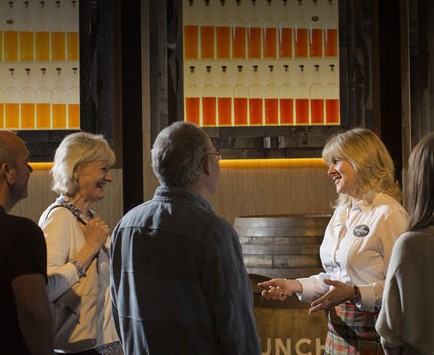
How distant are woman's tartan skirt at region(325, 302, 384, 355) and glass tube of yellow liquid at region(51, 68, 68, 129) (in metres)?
2.67

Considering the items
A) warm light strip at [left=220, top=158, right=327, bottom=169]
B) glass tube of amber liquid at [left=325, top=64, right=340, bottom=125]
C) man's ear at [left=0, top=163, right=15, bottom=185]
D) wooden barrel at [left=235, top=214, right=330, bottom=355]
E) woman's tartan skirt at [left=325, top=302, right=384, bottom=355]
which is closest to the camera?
man's ear at [left=0, top=163, right=15, bottom=185]

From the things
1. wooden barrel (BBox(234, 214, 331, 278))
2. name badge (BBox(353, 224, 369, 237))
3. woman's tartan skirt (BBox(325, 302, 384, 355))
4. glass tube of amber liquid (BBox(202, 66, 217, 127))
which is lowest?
woman's tartan skirt (BBox(325, 302, 384, 355))

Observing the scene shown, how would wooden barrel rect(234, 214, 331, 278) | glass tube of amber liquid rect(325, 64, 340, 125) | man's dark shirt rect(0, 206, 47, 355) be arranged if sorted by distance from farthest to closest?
glass tube of amber liquid rect(325, 64, 340, 125), wooden barrel rect(234, 214, 331, 278), man's dark shirt rect(0, 206, 47, 355)

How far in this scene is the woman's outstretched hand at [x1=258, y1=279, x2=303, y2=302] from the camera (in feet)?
9.93

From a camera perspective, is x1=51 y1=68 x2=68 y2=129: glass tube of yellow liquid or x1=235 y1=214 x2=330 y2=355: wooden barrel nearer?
x1=235 y1=214 x2=330 y2=355: wooden barrel

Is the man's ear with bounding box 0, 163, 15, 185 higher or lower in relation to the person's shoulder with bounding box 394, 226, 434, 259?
higher

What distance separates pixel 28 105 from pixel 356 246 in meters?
2.92

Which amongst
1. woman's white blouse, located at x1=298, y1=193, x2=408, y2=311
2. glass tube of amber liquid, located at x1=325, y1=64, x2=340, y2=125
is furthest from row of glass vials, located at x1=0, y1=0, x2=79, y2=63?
woman's white blouse, located at x1=298, y1=193, x2=408, y2=311

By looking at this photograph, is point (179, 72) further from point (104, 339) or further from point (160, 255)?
point (160, 255)

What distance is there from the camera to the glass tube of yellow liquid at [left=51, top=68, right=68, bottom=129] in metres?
4.97

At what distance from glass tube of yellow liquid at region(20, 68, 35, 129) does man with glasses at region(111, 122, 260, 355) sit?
299 centimetres

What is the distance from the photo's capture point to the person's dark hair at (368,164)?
2979 mm

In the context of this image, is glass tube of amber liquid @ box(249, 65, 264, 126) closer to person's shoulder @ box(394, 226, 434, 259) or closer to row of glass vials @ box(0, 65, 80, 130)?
row of glass vials @ box(0, 65, 80, 130)

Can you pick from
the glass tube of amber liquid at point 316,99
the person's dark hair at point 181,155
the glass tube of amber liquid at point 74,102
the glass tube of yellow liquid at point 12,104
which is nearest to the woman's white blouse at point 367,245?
the person's dark hair at point 181,155
